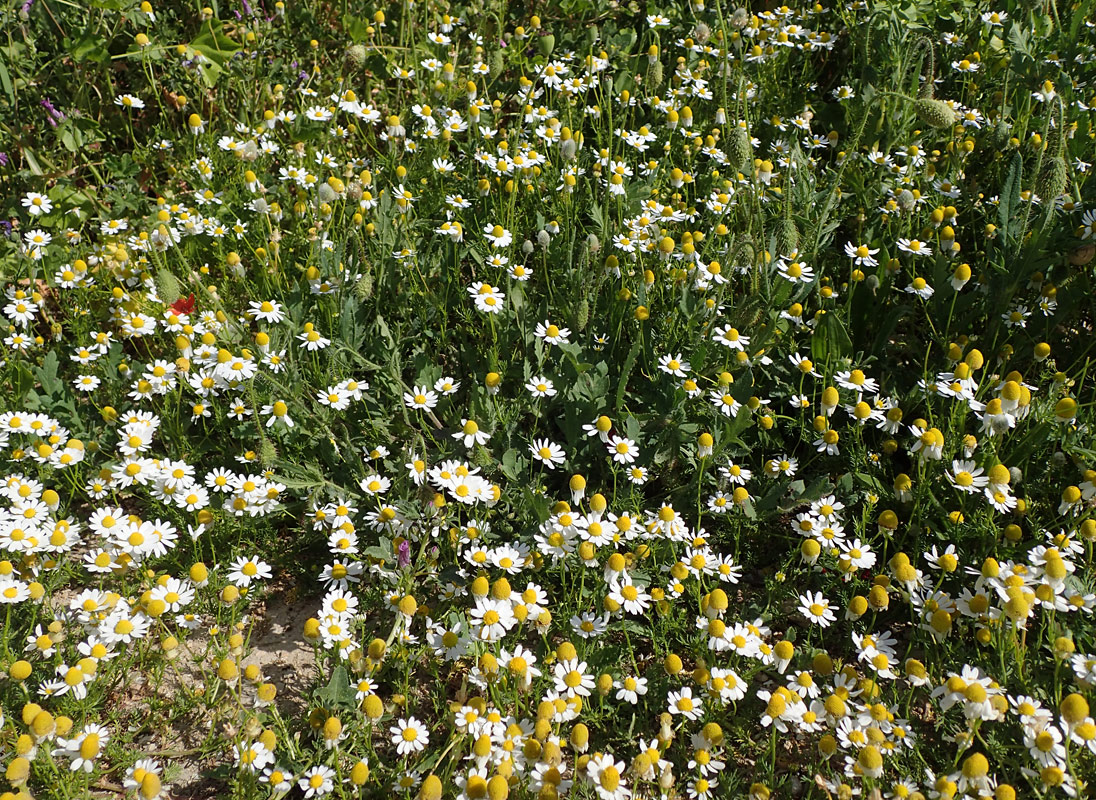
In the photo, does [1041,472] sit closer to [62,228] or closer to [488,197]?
[488,197]

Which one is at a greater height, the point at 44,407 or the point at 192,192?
the point at 192,192

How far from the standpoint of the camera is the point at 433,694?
2.55 metres

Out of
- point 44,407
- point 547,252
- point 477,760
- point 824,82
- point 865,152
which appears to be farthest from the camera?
point 824,82

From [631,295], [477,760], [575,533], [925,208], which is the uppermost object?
[925,208]

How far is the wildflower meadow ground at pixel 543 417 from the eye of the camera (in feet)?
7.68

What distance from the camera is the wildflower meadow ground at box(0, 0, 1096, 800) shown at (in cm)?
234

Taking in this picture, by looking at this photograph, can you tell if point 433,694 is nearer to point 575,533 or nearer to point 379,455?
point 575,533

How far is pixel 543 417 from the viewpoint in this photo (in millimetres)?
3238

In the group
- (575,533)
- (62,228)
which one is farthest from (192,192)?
(575,533)

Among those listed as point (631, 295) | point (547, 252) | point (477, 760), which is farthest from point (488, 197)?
point (477, 760)

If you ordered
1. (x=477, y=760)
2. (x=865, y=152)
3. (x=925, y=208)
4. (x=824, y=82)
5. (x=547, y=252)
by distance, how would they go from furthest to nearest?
(x=824, y=82), (x=865, y=152), (x=925, y=208), (x=547, y=252), (x=477, y=760)

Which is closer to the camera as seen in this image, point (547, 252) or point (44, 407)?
point (44, 407)

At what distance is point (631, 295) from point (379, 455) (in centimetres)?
107

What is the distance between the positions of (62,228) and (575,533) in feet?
9.24
